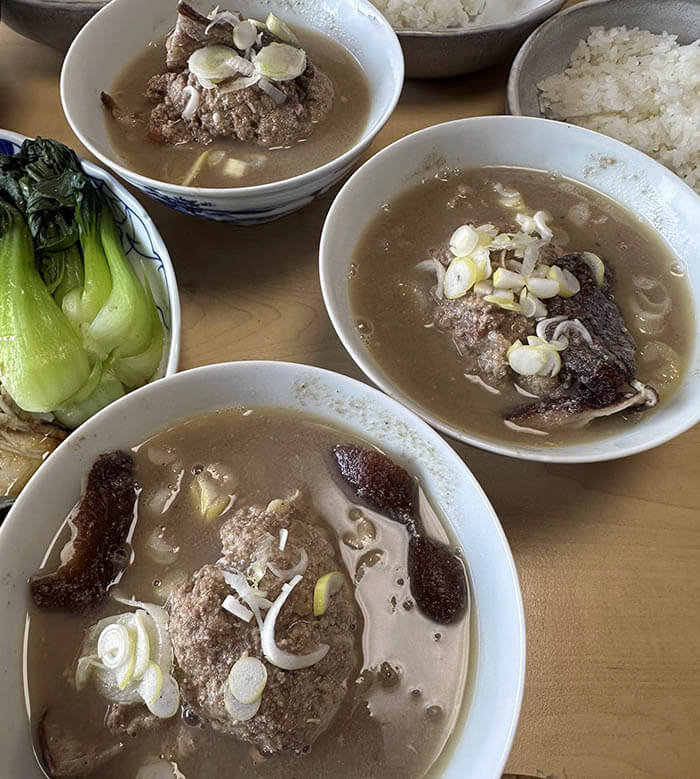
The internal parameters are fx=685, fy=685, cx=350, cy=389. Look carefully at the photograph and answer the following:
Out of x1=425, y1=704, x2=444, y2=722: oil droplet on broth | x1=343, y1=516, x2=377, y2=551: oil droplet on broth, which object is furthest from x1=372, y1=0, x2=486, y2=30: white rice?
x1=425, y1=704, x2=444, y2=722: oil droplet on broth

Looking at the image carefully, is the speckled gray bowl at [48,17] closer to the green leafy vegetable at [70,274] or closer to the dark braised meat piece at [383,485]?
the green leafy vegetable at [70,274]

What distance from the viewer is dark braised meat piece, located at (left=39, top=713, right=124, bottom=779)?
4.32 ft

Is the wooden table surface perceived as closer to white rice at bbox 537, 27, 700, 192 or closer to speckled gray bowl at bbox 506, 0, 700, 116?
speckled gray bowl at bbox 506, 0, 700, 116

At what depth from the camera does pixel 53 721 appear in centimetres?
Answer: 135

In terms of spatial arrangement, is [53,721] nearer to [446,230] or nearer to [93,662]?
[93,662]

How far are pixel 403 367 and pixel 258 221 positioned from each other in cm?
73

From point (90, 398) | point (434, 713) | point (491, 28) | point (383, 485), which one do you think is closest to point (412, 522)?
point (383, 485)

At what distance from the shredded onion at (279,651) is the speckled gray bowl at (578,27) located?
76.8 inches

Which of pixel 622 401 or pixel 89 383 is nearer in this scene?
pixel 622 401

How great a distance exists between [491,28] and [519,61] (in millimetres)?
150

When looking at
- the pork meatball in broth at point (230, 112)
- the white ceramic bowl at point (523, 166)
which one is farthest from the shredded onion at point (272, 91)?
the white ceramic bowl at point (523, 166)

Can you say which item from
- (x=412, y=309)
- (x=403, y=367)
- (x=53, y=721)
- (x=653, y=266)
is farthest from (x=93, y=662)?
(x=653, y=266)

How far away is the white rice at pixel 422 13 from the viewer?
8.66 ft

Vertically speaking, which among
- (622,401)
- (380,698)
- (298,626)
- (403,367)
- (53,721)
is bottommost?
(53,721)
